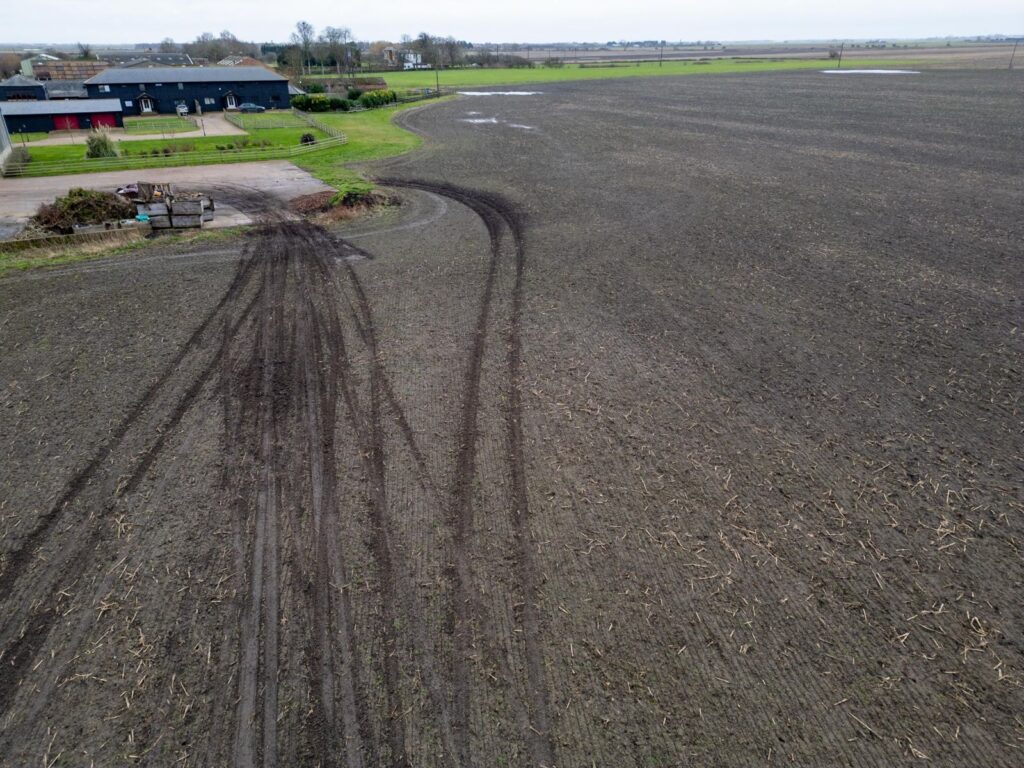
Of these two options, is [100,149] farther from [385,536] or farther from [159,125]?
[385,536]

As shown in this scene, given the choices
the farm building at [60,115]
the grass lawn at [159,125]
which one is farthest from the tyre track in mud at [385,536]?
the farm building at [60,115]

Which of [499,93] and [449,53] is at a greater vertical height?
[449,53]

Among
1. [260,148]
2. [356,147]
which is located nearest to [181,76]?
[260,148]

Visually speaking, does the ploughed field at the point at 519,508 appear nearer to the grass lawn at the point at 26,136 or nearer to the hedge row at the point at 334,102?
the grass lawn at the point at 26,136

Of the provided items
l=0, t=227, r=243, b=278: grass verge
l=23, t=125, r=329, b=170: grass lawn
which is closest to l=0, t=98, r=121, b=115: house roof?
l=23, t=125, r=329, b=170: grass lawn

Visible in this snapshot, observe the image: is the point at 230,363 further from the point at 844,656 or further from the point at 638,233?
the point at 638,233
